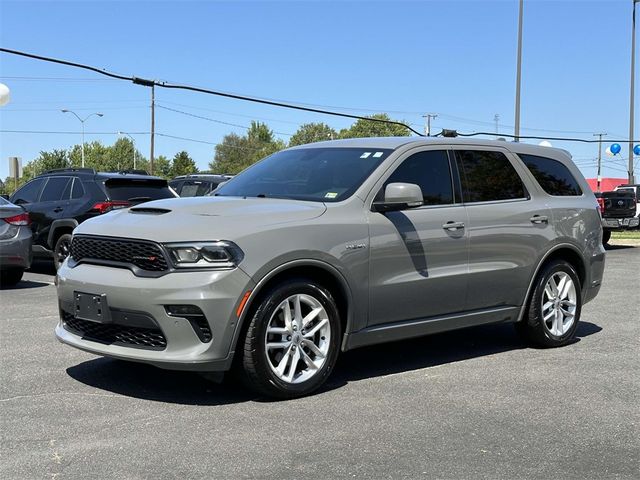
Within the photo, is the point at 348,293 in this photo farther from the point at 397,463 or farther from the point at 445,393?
the point at 397,463

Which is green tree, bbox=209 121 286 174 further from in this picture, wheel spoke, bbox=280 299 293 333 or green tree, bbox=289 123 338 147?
wheel spoke, bbox=280 299 293 333

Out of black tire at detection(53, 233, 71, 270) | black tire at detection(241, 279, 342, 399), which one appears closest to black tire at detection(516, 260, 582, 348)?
black tire at detection(241, 279, 342, 399)

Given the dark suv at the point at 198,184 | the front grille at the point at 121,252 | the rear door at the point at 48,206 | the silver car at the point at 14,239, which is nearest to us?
the front grille at the point at 121,252

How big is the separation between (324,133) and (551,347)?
110 meters

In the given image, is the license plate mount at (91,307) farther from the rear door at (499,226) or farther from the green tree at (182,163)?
the green tree at (182,163)

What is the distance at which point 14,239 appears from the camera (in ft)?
33.9

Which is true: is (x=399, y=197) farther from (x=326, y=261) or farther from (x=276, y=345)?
(x=276, y=345)

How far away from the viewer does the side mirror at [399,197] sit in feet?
17.5

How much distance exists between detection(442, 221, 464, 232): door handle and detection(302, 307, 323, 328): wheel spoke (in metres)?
1.37

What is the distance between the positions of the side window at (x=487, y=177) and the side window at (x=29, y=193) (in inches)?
345

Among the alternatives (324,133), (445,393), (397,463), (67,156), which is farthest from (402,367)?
(324,133)

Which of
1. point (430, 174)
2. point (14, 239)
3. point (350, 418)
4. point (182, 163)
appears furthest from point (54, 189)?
point (182, 163)

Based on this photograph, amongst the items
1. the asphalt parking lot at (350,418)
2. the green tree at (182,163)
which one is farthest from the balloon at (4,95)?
the green tree at (182,163)

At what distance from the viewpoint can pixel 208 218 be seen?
486cm
